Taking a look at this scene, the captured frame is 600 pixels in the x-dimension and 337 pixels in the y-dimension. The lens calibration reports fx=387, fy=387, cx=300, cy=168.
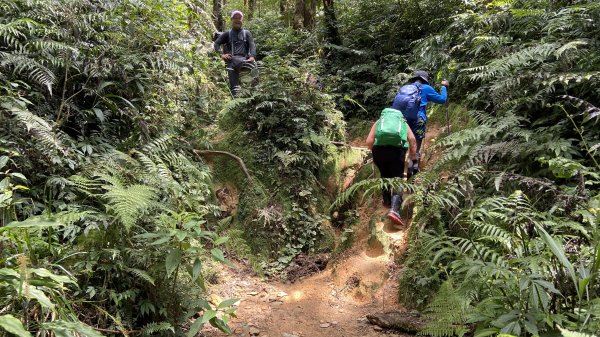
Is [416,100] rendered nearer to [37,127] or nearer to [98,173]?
[98,173]

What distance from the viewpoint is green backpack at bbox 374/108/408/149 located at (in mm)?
5223

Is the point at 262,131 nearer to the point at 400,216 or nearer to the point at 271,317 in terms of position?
the point at 400,216

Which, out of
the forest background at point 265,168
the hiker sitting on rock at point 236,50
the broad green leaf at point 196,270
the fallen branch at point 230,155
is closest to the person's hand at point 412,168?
the forest background at point 265,168

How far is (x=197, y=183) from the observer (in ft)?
19.6

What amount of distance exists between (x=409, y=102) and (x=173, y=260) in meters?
4.11

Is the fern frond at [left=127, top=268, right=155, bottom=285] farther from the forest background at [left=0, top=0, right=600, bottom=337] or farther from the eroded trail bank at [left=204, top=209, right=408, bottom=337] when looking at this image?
the eroded trail bank at [left=204, top=209, right=408, bottom=337]

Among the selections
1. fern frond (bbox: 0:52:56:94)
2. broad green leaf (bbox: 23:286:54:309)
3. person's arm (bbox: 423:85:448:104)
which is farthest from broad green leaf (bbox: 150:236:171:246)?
person's arm (bbox: 423:85:448:104)

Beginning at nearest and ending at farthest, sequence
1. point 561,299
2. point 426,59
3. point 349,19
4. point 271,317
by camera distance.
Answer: point 561,299, point 271,317, point 426,59, point 349,19

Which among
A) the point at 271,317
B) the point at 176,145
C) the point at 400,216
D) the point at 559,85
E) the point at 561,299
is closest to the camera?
the point at 561,299

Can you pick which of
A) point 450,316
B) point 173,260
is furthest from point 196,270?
point 450,316

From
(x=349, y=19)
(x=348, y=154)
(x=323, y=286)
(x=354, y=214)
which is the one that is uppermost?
(x=349, y=19)

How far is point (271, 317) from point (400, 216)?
94.9 inches

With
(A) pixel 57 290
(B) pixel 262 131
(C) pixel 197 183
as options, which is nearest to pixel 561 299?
(A) pixel 57 290

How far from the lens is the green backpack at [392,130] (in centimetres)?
522
